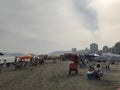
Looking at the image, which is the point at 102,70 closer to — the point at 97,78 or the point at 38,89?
the point at 97,78

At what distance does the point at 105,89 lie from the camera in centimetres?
1595

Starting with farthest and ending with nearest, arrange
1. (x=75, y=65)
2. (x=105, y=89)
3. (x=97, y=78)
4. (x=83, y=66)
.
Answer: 1. (x=83, y=66)
2. (x=75, y=65)
3. (x=97, y=78)
4. (x=105, y=89)

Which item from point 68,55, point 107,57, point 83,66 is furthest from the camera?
point 107,57

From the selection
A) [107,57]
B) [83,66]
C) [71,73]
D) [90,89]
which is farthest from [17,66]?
[90,89]

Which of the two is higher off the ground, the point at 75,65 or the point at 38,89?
the point at 75,65

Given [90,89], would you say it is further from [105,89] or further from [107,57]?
[107,57]

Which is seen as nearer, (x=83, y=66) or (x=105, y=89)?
(x=105, y=89)

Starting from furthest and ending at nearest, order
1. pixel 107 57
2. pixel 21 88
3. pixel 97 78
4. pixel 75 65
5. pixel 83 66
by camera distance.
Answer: pixel 107 57, pixel 83 66, pixel 75 65, pixel 97 78, pixel 21 88

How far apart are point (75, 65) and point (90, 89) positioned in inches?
337

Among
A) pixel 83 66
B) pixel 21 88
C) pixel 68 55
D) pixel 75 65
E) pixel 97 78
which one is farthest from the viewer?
pixel 83 66

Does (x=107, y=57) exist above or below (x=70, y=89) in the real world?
above

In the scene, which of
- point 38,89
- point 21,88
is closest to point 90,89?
point 38,89

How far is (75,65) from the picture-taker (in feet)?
81.6

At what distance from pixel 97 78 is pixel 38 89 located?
657cm
